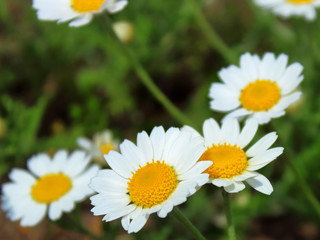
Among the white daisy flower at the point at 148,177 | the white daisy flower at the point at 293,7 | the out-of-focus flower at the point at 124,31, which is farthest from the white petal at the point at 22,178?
the white daisy flower at the point at 293,7

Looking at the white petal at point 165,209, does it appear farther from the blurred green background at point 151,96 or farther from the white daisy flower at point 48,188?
the blurred green background at point 151,96

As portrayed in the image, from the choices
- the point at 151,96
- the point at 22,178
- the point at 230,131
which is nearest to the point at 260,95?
the point at 230,131

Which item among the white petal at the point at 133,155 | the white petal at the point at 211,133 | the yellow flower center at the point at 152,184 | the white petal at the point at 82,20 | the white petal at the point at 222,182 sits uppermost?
the white petal at the point at 82,20

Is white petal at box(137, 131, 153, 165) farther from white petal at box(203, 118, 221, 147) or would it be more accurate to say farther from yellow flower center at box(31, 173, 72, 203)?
yellow flower center at box(31, 173, 72, 203)

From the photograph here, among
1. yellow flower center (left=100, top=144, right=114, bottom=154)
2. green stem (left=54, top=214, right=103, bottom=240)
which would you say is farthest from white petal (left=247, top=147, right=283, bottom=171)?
yellow flower center (left=100, top=144, right=114, bottom=154)

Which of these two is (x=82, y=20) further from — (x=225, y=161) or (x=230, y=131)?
(x=225, y=161)
